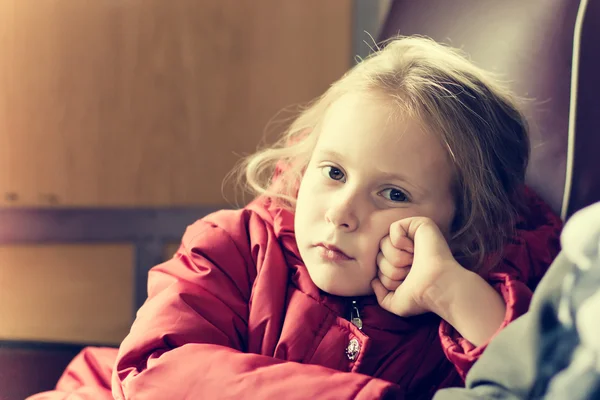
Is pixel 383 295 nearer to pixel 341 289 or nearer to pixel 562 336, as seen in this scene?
pixel 341 289

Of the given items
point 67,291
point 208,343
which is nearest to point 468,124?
point 208,343

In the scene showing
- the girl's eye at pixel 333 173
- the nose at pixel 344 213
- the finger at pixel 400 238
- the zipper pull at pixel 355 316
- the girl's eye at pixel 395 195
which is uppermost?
the girl's eye at pixel 333 173

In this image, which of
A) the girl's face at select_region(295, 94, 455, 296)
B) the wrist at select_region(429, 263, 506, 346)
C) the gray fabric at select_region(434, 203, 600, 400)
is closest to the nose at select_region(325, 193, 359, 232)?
the girl's face at select_region(295, 94, 455, 296)

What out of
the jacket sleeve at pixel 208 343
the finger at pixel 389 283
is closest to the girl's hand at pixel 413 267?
the finger at pixel 389 283

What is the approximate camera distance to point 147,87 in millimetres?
1424

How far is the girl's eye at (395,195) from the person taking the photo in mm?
723

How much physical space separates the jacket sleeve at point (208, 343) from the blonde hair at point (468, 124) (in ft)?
0.70

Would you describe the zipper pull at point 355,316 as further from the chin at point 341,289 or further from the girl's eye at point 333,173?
the girl's eye at point 333,173

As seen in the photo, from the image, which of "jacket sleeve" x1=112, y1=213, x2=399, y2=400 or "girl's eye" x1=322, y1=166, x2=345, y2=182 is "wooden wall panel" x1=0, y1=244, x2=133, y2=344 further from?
"girl's eye" x1=322, y1=166, x2=345, y2=182

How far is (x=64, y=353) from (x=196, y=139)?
1.98 feet

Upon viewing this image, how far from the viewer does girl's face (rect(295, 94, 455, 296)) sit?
71 centimetres

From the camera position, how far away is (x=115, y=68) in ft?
4.59

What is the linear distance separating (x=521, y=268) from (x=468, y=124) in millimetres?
166

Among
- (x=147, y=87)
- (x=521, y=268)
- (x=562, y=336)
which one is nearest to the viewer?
(x=562, y=336)
